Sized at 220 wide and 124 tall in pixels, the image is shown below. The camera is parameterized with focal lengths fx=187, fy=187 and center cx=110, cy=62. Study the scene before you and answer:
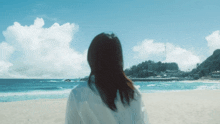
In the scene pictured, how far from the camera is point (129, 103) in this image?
3.95 ft

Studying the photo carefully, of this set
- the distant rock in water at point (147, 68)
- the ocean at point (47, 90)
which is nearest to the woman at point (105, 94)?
the ocean at point (47, 90)

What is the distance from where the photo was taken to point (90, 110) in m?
1.06

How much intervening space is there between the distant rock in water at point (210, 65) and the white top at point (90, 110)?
10013 centimetres

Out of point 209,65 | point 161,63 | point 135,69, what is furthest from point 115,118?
point 161,63

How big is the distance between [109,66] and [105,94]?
7.3 inches

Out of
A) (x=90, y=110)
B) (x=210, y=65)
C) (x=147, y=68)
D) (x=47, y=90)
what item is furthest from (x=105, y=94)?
(x=147, y=68)

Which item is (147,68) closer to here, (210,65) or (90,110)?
(210,65)

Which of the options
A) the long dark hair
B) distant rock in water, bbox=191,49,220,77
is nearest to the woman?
the long dark hair

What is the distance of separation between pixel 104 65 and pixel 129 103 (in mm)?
293

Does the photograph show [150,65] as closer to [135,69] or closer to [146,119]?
[135,69]

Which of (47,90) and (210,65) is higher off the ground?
(210,65)

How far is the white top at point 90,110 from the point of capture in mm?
1038

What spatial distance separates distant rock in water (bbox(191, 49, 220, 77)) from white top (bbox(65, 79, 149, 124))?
10013 centimetres

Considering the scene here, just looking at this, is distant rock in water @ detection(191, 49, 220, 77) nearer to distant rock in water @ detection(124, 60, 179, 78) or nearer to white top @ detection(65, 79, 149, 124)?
distant rock in water @ detection(124, 60, 179, 78)
